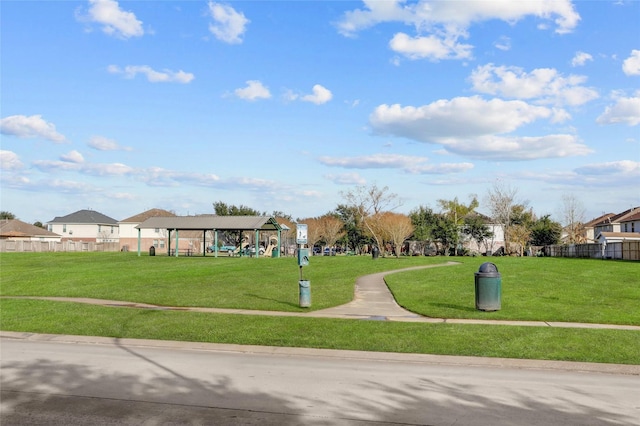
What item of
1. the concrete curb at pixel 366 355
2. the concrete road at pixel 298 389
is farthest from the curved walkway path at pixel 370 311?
the concrete road at pixel 298 389

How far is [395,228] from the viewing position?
66125 mm

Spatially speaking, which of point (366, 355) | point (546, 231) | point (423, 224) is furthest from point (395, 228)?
point (366, 355)

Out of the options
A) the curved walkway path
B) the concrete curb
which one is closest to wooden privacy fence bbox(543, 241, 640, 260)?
the curved walkway path

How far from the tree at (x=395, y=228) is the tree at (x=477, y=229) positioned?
1121 centimetres

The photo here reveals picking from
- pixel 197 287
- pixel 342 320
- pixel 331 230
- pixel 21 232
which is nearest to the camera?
pixel 342 320

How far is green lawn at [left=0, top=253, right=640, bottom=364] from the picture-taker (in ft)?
37.6

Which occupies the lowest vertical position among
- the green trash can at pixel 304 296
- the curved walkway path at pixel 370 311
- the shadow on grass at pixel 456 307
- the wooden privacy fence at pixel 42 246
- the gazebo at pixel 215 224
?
the curved walkway path at pixel 370 311

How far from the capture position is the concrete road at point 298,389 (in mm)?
6727

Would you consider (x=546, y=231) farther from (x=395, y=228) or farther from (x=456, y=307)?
(x=456, y=307)

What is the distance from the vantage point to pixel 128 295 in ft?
66.5

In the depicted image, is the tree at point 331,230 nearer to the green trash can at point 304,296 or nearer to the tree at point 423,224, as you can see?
the tree at point 423,224

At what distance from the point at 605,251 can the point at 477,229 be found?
3092 cm

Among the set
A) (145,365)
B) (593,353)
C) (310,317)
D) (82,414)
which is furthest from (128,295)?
(593,353)

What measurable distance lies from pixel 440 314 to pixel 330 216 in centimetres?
7579
